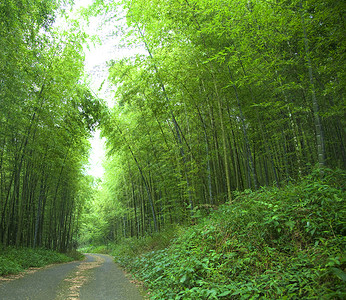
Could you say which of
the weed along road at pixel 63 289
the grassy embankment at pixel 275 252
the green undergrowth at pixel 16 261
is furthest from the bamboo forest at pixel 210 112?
the green undergrowth at pixel 16 261

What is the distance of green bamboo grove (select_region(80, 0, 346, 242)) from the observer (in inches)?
123

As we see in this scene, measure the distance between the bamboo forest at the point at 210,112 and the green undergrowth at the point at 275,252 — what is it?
2 centimetres

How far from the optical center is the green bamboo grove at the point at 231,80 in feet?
10.2

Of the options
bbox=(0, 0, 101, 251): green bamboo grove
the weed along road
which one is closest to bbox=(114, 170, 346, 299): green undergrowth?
the weed along road

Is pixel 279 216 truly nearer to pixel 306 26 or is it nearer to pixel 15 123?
pixel 306 26

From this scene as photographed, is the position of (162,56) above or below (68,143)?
above

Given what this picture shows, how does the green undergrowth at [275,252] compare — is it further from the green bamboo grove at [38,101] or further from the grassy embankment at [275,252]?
the green bamboo grove at [38,101]

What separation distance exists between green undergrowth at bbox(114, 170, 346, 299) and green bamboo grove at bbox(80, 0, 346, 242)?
0.71 m

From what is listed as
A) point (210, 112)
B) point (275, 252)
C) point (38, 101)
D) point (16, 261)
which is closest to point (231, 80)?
point (210, 112)

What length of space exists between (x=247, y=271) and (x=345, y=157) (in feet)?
15.4

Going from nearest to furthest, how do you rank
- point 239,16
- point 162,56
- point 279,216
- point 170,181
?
point 279,216
point 239,16
point 162,56
point 170,181

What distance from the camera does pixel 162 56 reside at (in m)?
4.92

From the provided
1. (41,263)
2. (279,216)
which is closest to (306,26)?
(279,216)

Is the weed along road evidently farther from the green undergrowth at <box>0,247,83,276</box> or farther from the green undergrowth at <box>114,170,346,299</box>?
the green undergrowth at <box>114,170,346,299</box>
